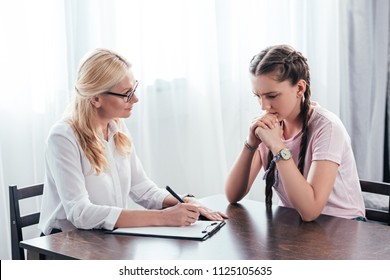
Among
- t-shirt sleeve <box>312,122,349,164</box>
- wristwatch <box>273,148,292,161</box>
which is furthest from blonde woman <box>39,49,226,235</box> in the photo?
t-shirt sleeve <box>312,122,349,164</box>

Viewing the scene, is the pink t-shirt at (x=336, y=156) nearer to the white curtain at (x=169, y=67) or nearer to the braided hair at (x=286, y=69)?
the braided hair at (x=286, y=69)

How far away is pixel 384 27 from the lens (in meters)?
4.27

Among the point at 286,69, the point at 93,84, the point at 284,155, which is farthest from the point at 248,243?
the point at 93,84

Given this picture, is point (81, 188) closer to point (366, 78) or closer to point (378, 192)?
point (378, 192)

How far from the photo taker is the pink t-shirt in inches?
79.7

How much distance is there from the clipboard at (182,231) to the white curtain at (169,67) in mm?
1015

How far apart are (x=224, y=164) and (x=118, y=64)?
149 centimetres

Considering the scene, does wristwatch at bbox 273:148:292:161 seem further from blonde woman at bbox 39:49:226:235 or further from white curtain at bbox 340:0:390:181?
white curtain at bbox 340:0:390:181

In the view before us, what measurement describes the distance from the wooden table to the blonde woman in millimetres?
114

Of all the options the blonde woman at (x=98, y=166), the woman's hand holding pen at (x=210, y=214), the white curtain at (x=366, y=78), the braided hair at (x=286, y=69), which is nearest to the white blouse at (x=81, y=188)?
the blonde woman at (x=98, y=166)

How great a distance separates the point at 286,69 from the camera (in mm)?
2076

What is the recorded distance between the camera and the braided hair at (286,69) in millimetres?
2066
